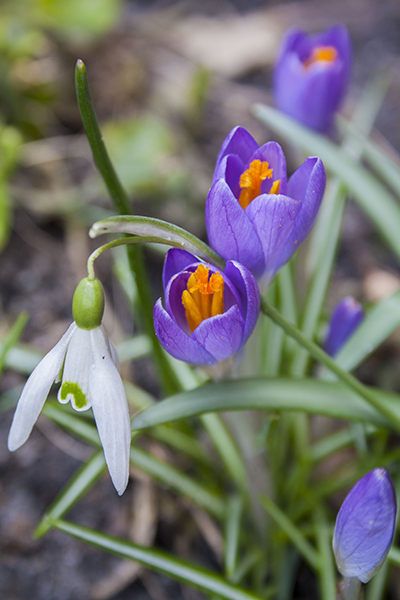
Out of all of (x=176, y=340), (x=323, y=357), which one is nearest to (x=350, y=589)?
(x=323, y=357)

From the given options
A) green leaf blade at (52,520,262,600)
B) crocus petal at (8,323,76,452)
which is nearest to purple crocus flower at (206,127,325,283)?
crocus petal at (8,323,76,452)

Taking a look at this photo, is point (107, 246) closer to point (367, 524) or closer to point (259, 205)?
point (259, 205)

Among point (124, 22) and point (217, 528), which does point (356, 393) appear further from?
point (124, 22)

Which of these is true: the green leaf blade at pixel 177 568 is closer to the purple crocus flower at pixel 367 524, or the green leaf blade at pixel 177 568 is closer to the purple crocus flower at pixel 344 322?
the purple crocus flower at pixel 367 524

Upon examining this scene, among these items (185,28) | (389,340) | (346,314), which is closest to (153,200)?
(389,340)

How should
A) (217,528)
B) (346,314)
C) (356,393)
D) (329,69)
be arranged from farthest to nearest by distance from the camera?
(217,528) < (329,69) < (346,314) < (356,393)

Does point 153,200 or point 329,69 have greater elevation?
point 329,69
